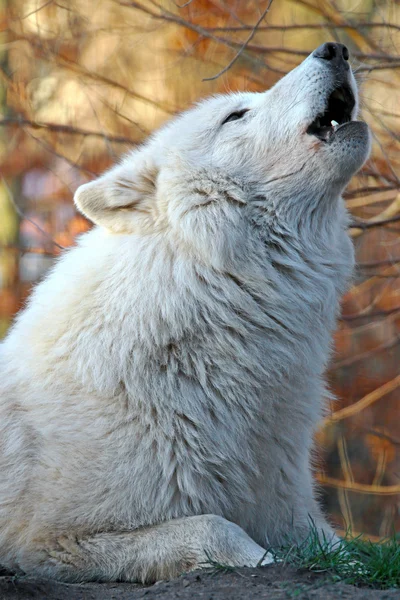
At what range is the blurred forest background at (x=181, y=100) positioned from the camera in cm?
575

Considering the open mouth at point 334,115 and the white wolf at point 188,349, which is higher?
the open mouth at point 334,115

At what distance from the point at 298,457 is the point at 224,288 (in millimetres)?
839

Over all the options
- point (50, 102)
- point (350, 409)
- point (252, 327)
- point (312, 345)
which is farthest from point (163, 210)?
point (50, 102)

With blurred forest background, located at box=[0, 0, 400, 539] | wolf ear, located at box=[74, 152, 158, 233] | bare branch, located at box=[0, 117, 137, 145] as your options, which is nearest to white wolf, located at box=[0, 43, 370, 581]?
wolf ear, located at box=[74, 152, 158, 233]

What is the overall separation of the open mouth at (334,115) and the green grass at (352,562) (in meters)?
1.70

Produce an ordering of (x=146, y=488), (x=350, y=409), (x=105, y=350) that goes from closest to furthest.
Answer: (x=146, y=488) < (x=105, y=350) < (x=350, y=409)

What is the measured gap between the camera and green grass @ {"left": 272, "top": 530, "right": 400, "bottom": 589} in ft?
8.89

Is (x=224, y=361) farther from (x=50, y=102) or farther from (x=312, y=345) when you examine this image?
(x=50, y=102)

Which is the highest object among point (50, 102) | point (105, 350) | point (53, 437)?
point (50, 102)

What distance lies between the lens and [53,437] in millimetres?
3311

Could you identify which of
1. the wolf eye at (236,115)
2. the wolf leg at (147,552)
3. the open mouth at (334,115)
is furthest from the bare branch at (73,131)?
the wolf leg at (147,552)

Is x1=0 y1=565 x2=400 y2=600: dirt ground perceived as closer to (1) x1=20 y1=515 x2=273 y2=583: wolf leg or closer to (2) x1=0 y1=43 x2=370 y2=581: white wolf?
(1) x1=20 y1=515 x2=273 y2=583: wolf leg

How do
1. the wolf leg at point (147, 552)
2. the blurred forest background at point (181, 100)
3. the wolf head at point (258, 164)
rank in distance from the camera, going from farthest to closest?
the blurred forest background at point (181, 100) → the wolf head at point (258, 164) → the wolf leg at point (147, 552)

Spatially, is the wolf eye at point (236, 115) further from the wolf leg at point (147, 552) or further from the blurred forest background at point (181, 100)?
the wolf leg at point (147, 552)
